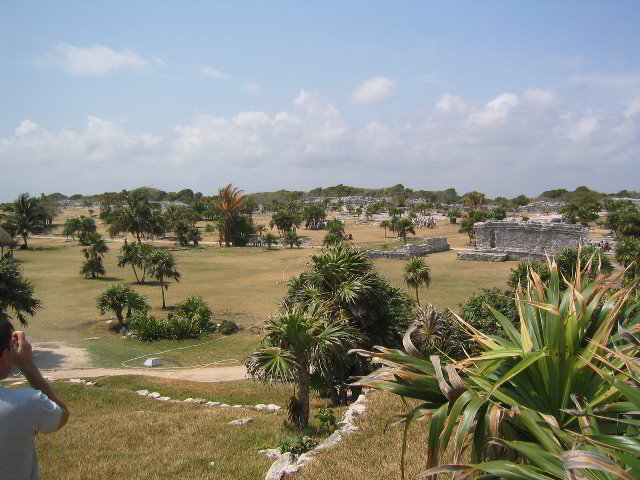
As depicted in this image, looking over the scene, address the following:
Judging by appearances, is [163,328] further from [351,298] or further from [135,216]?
[135,216]

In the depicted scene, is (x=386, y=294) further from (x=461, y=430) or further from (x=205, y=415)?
(x=461, y=430)

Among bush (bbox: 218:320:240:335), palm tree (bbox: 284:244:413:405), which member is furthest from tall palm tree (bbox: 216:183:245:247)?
palm tree (bbox: 284:244:413:405)

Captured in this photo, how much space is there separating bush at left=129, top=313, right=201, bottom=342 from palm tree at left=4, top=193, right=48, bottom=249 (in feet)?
139

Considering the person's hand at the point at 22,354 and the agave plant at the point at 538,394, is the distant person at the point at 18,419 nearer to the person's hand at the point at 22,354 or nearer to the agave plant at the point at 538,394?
the person's hand at the point at 22,354

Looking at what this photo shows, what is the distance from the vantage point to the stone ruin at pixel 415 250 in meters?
54.3

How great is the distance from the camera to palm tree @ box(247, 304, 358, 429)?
1069cm

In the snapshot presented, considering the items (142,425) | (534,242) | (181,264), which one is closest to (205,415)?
(142,425)

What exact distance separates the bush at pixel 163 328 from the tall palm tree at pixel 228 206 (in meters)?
45.5

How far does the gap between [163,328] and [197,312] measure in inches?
84.5

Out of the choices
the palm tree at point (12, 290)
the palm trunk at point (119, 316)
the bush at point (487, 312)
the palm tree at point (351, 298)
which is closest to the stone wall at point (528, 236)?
the bush at point (487, 312)

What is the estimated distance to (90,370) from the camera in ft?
72.5

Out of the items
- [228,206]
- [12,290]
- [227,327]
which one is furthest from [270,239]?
[12,290]

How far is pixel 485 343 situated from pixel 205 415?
8.89m

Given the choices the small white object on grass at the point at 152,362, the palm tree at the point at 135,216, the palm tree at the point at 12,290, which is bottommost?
the small white object on grass at the point at 152,362
